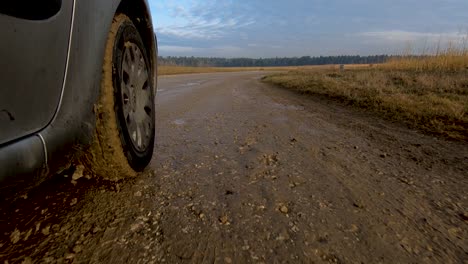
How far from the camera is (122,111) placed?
161 centimetres

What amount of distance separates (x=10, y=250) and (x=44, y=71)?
2.36 feet

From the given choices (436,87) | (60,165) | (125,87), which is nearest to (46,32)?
(60,165)

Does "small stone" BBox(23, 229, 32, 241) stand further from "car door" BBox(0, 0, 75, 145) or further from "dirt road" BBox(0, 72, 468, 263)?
"car door" BBox(0, 0, 75, 145)

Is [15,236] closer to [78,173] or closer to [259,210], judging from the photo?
[78,173]

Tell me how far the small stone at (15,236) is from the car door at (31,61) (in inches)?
21.8

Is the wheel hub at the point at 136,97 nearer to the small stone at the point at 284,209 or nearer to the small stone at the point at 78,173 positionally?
the small stone at the point at 78,173

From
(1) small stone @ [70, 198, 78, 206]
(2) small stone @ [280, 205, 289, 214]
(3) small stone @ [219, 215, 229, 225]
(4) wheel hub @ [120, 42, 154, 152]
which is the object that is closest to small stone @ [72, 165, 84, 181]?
(1) small stone @ [70, 198, 78, 206]

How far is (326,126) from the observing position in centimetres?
374

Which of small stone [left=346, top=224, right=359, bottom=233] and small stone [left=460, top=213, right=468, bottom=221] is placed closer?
small stone [left=346, top=224, right=359, bottom=233]

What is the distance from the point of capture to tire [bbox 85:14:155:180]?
1.48 meters

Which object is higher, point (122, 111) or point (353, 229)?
point (122, 111)

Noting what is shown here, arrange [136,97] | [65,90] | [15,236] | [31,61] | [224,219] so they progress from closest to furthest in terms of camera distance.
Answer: [31,61]
[65,90]
[15,236]
[224,219]
[136,97]

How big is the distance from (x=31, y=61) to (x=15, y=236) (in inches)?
30.3

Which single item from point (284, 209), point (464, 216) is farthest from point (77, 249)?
point (464, 216)
